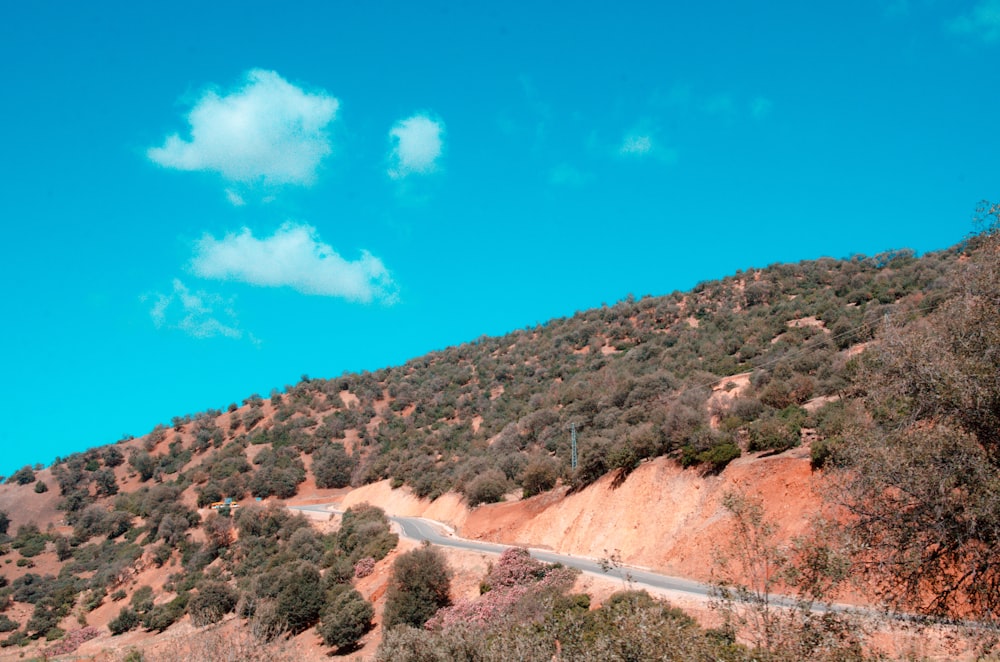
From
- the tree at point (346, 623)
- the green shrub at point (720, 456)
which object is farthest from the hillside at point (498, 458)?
the tree at point (346, 623)

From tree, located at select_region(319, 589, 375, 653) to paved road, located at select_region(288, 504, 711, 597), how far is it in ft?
22.8

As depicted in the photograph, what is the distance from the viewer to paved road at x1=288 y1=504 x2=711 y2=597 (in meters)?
22.2

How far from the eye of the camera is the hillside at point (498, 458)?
96.0 ft

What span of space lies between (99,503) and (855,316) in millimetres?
89943

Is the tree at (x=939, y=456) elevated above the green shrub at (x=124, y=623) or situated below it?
above

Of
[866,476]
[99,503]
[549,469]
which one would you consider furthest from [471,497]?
[99,503]

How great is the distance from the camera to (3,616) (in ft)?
173

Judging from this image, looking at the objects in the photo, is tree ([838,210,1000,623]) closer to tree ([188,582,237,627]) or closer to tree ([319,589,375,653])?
tree ([319,589,375,653])

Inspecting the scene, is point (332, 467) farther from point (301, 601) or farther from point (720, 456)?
point (720, 456)

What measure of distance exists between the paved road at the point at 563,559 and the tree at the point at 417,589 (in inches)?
162

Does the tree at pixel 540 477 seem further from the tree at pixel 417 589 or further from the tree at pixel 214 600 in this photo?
the tree at pixel 214 600

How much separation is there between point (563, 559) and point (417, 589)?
23.6ft

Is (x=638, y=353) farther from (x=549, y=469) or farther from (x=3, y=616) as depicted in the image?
(x=3, y=616)

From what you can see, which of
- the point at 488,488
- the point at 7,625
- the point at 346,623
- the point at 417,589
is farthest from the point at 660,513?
the point at 7,625
